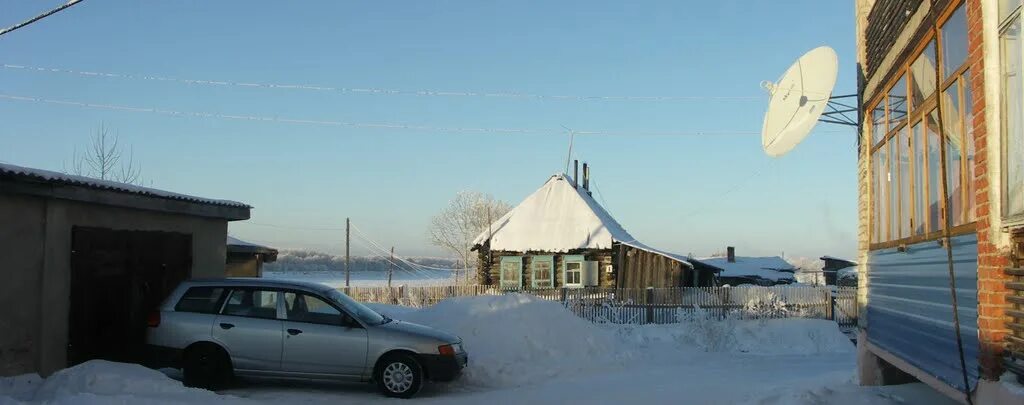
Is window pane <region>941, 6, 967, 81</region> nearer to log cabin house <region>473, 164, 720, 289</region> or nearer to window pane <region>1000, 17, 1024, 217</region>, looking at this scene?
window pane <region>1000, 17, 1024, 217</region>

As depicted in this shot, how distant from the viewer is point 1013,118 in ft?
16.5

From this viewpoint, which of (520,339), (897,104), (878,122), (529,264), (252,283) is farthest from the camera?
(529,264)

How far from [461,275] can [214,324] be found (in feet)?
192

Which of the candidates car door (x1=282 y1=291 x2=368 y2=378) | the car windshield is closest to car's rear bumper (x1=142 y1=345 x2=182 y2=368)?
car door (x1=282 y1=291 x2=368 y2=378)

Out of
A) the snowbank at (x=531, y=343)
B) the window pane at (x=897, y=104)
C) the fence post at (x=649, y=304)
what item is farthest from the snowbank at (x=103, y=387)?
the fence post at (x=649, y=304)

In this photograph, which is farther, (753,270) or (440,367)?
(753,270)

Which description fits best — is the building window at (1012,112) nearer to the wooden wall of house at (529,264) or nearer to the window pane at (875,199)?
the window pane at (875,199)

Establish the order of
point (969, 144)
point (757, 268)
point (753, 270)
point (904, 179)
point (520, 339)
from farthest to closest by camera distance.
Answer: point (757, 268) < point (753, 270) < point (520, 339) < point (904, 179) < point (969, 144)

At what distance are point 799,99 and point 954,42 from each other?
4.21 meters

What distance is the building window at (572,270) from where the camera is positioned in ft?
109

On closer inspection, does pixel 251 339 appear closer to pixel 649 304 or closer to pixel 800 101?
pixel 800 101

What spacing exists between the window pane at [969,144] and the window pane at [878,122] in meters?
3.31

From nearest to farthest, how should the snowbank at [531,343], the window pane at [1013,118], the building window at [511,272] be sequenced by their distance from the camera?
1. the window pane at [1013,118]
2. the snowbank at [531,343]
3. the building window at [511,272]

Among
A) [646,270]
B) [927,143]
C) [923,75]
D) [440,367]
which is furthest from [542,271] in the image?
[927,143]
